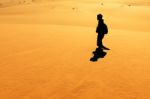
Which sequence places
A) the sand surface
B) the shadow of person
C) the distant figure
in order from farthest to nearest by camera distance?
the distant figure, the shadow of person, the sand surface

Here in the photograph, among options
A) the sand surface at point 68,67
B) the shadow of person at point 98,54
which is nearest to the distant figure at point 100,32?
the shadow of person at point 98,54

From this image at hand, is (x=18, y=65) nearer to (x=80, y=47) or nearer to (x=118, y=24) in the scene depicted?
(x=80, y=47)

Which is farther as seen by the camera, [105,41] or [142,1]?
[142,1]

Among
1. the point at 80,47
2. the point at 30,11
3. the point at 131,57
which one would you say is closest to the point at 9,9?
the point at 30,11

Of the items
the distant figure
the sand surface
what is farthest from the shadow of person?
the sand surface

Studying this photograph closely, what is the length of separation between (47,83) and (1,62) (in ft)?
8.40

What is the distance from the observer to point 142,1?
39031mm

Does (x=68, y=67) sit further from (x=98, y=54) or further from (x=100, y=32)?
(x=100, y=32)

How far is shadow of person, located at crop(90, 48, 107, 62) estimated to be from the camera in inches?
374

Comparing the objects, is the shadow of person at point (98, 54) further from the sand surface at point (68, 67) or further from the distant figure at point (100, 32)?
the sand surface at point (68, 67)

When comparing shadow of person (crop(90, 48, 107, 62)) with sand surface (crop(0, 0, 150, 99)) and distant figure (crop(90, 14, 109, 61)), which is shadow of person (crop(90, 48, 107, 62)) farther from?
sand surface (crop(0, 0, 150, 99))

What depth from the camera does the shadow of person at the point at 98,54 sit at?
9.50 metres

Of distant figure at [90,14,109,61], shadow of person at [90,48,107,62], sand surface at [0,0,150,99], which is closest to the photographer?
sand surface at [0,0,150,99]

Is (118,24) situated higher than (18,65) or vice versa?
(18,65)
